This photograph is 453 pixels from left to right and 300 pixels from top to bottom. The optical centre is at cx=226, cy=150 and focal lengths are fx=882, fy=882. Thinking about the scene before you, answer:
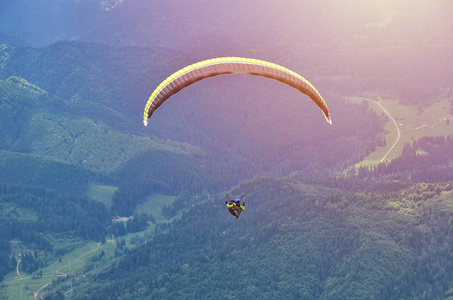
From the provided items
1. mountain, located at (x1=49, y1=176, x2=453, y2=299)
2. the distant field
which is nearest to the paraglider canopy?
mountain, located at (x1=49, y1=176, x2=453, y2=299)

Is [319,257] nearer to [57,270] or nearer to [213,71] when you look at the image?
[213,71]

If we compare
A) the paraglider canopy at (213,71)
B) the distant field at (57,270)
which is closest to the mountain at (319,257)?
the distant field at (57,270)

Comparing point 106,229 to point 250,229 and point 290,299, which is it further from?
point 290,299

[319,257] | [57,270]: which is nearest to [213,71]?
[319,257]

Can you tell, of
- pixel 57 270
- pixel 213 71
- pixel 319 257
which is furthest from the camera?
pixel 57 270

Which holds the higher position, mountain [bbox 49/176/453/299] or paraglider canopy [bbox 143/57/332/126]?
paraglider canopy [bbox 143/57/332/126]

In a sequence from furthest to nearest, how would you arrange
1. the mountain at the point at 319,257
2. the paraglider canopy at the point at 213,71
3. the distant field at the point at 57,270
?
the distant field at the point at 57,270
the mountain at the point at 319,257
the paraglider canopy at the point at 213,71

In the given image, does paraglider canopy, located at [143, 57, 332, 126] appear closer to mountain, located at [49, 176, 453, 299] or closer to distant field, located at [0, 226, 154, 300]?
mountain, located at [49, 176, 453, 299]

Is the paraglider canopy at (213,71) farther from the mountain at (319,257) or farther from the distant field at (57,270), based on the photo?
the distant field at (57,270)

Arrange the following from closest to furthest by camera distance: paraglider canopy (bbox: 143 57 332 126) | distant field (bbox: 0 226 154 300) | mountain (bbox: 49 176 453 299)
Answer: paraglider canopy (bbox: 143 57 332 126) < mountain (bbox: 49 176 453 299) < distant field (bbox: 0 226 154 300)

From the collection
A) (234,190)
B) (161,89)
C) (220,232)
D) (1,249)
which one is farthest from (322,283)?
(1,249)

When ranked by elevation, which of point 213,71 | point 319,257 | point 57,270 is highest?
point 57,270
